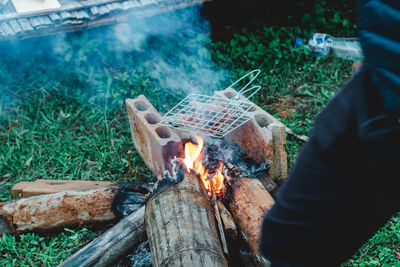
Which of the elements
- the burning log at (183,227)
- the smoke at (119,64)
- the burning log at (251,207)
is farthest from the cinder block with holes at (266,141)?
the smoke at (119,64)

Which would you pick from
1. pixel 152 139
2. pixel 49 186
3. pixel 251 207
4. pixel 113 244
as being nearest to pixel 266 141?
pixel 251 207

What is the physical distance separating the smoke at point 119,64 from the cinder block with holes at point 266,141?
157cm

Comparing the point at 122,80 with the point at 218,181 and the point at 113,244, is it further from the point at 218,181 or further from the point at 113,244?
the point at 113,244

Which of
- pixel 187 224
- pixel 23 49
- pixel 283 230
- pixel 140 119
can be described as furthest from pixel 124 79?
pixel 283 230

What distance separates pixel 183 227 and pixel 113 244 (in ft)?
2.19

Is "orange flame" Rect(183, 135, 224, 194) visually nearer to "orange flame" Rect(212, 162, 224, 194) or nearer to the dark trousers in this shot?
"orange flame" Rect(212, 162, 224, 194)

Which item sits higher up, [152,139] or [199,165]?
[152,139]

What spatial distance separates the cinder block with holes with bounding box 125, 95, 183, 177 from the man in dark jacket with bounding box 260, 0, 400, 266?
1.56m

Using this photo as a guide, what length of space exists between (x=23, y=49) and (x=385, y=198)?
4.70m

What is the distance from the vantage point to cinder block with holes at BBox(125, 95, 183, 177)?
314cm

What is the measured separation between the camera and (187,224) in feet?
8.08

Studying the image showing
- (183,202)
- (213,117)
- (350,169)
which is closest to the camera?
(350,169)

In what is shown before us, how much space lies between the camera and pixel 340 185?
147 cm

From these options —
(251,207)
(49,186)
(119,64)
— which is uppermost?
(119,64)
